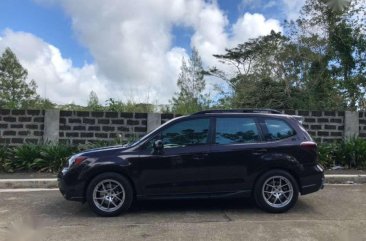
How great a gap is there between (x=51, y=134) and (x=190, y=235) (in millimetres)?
7492

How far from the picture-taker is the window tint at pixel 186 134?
25.2 ft

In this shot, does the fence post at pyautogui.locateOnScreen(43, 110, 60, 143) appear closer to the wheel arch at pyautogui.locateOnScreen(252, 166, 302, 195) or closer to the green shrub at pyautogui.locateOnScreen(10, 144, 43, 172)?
the green shrub at pyautogui.locateOnScreen(10, 144, 43, 172)

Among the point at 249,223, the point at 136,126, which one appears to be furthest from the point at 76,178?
the point at 136,126

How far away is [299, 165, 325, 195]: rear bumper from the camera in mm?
7660

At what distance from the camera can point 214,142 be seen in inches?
302

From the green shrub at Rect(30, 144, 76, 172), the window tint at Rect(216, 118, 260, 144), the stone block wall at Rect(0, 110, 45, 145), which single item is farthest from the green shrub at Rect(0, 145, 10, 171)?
the window tint at Rect(216, 118, 260, 144)

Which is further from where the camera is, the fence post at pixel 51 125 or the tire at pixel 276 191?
the fence post at pixel 51 125

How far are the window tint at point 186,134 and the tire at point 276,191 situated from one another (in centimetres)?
112

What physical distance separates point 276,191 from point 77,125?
6.93m

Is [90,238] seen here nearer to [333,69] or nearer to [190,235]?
[190,235]

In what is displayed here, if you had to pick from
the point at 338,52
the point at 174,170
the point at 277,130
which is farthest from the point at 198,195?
the point at 338,52

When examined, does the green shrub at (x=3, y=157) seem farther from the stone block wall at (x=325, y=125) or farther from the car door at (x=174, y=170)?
the stone block wall at (x=325, y=125)

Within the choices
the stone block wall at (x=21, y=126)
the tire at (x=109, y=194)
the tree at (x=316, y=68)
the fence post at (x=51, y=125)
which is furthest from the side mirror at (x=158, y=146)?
the tree at (x=316, y=68)

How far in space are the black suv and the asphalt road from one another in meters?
0.32
